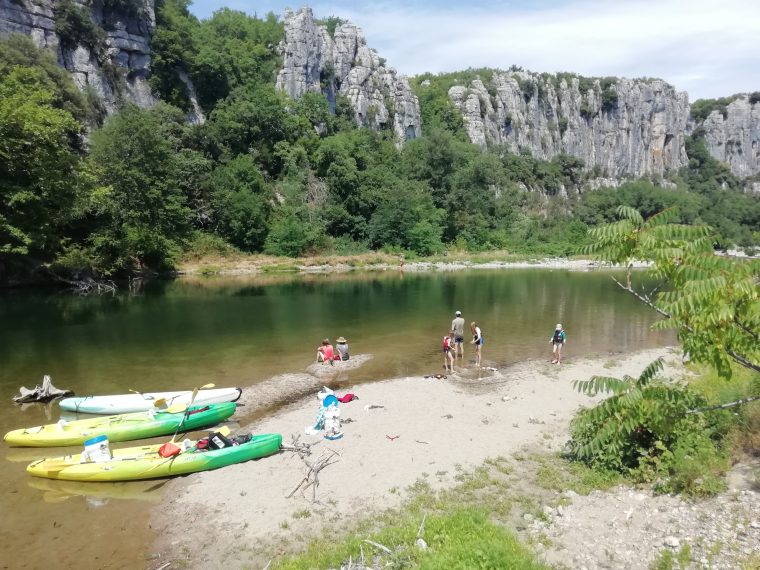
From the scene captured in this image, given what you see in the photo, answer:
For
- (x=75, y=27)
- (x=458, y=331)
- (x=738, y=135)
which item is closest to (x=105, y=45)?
(x=75, y=27)

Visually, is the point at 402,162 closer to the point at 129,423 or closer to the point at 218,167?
the point at 218,167

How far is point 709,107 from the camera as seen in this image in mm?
153250

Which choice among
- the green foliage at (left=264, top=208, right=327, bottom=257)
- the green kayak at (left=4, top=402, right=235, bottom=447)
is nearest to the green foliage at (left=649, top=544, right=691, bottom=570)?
the green kayak at (left=4, top=402, right=235, bottom=447)

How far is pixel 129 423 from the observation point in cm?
1268

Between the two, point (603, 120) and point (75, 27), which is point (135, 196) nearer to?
point (75, 27)

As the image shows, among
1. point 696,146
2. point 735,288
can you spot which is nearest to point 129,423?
point 735,288

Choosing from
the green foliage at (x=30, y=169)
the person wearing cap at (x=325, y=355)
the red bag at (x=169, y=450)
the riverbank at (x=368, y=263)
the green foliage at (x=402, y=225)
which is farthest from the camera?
the green foliage at (x=402, y=225)

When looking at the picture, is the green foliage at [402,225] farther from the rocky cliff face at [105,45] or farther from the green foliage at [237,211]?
the rocky cliff face at [105,45]

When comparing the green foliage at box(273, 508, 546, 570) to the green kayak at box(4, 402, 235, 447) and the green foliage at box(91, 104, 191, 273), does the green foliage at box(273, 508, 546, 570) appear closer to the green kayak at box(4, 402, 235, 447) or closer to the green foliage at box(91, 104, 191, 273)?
the green kayak at box(4, 402, 235, 447)

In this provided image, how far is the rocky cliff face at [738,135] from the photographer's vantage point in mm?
144000

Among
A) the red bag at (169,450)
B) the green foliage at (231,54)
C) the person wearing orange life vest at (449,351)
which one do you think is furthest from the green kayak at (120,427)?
the green foliage at (231,54)

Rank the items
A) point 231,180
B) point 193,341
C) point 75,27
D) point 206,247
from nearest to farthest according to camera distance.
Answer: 1. point 193,341
2. point 75,27
3. point 206,247
4. point 231,180

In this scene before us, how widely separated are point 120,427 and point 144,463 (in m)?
2.68

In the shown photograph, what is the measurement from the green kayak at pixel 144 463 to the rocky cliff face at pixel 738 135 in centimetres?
17345
